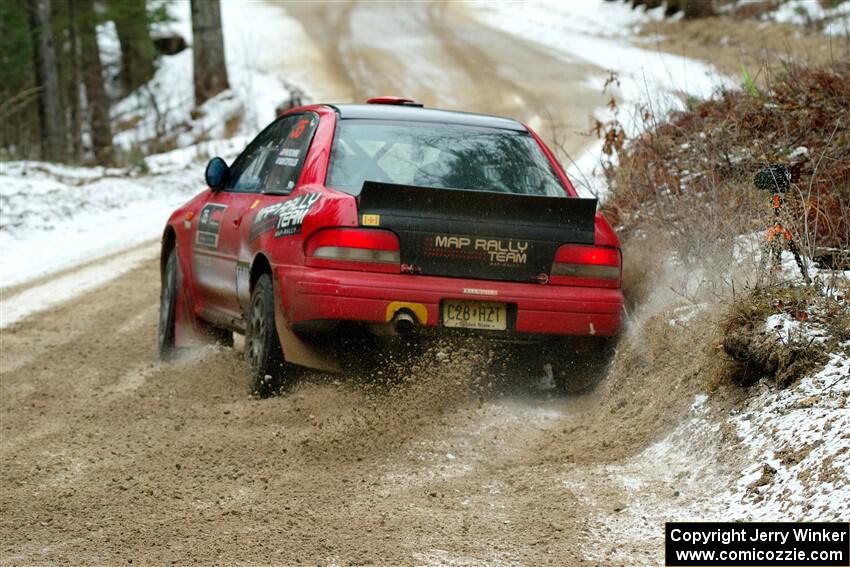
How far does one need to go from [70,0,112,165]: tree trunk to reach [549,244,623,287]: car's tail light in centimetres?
2093

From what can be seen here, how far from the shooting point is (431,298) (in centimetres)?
585

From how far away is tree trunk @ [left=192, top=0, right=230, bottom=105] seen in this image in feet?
78.3

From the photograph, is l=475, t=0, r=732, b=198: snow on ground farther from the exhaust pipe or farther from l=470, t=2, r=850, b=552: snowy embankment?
l=470, t=2, r=850, b=552: snowy embankment

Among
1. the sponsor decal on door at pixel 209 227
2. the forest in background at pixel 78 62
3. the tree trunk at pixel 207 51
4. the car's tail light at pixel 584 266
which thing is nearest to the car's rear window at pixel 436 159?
the car's tail light at pixel 584 266

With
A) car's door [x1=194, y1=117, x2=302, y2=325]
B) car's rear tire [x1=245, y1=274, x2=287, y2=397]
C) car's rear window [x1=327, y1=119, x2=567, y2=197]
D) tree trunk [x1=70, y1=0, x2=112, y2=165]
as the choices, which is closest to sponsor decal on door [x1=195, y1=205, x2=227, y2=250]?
car's door [x1=194, y1=117, x2=302, y2=325]

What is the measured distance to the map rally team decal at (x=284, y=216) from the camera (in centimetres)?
610

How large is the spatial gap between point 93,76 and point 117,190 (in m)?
12.6

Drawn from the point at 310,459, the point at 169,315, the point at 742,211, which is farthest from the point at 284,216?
the point at 742,211

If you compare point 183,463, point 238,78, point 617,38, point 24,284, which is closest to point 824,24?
point 617,38

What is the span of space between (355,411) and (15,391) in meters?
2.20

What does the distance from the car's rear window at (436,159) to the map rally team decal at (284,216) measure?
0.21m

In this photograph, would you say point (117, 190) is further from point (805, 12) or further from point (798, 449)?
point (805, 12)

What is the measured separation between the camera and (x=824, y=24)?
25688 millimetres

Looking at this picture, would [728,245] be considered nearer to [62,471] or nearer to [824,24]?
[62,471]
